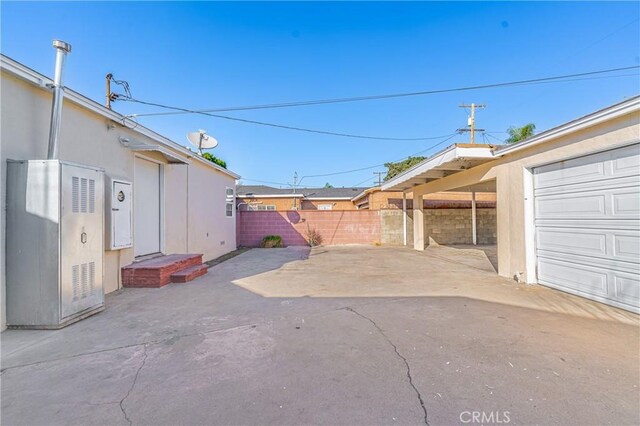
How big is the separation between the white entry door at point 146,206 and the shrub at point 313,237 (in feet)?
29.4

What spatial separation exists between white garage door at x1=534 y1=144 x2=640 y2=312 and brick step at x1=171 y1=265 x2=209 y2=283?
7.33m

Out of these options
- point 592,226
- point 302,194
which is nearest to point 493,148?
point 592,226

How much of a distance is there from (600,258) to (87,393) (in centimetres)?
670

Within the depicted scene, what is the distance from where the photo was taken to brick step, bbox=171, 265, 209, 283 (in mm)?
6148

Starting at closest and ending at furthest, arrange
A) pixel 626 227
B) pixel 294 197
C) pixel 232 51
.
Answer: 1. pixel 626 227
2. pixel 232 51
3. pixel 294 197

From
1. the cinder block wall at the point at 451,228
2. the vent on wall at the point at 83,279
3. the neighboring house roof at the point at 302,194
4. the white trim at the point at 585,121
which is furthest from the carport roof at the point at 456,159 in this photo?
the neighboring house roof at the point at 302,194

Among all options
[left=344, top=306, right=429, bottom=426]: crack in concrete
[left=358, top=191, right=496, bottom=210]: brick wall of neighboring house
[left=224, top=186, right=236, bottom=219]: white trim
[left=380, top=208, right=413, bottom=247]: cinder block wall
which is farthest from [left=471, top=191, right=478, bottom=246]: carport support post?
[left=344, top=306, right=429, bottom=426]: crack in concrete

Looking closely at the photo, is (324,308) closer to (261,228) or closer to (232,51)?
(232,51)

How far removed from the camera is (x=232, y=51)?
1034 cm

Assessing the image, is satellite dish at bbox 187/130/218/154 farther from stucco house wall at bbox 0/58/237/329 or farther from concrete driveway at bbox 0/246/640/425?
concrete driveway at bbox 0/246/640/425

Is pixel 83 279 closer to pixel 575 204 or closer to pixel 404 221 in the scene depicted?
pixel 575 204

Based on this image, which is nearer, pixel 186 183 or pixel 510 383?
pixel 510 383

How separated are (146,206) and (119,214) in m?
1.41

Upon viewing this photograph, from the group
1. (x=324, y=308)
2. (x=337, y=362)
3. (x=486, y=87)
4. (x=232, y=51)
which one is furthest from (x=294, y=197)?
(x=337, y=362)
